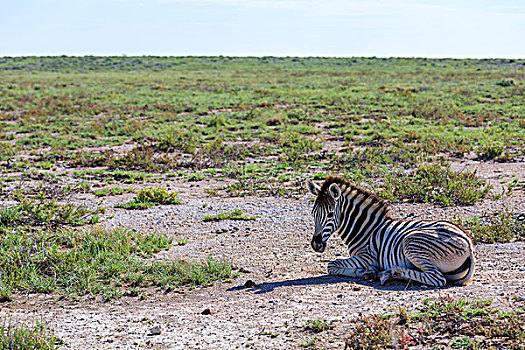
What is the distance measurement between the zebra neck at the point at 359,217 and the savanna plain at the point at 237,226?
0.66 meters

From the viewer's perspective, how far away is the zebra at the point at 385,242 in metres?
6.38

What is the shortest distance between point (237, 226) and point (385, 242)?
3473mm

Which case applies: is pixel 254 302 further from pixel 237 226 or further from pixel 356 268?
pixel 237 226

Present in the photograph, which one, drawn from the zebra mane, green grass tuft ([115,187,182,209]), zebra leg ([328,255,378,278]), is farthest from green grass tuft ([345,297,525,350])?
green grass tuft ([115,187,182,209])

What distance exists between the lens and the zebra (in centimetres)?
638

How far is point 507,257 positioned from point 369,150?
8680mm

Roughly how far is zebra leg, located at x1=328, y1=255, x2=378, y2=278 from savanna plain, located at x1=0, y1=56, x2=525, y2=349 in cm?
25

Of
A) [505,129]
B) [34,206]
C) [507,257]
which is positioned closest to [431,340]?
[507,257]

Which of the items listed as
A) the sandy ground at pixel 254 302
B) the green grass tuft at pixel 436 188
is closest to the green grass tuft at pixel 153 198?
the sandy ground at pixel 254 302

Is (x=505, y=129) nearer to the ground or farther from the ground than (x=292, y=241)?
farther from the ground

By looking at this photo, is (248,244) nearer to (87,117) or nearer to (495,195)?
(495,195)

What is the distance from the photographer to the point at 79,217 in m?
10.1

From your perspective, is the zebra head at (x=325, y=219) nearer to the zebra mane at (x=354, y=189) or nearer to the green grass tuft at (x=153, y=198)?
the zebra mane at (x=354, y=189)

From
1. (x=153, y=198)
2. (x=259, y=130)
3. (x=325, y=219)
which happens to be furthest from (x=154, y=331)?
(x=259, y=130)
